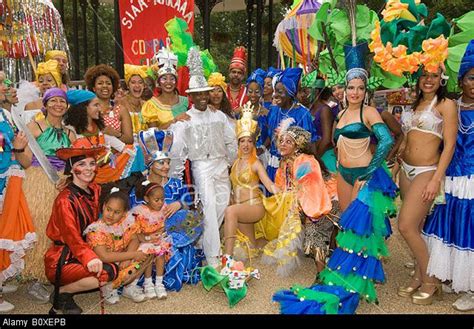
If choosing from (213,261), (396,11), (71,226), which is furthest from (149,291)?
(396,11)

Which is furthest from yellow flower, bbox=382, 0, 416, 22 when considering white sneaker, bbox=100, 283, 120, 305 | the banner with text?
the banner with text

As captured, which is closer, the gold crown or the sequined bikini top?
the sequined bikini top

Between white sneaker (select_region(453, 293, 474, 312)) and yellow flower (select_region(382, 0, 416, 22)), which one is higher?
yellow flower (select_region(382, 0, 416, 22))

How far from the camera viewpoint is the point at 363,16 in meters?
3.90

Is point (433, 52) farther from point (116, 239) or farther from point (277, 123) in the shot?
point (116, 239)

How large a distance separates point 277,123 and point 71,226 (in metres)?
2.50

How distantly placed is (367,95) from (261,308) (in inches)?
78.5

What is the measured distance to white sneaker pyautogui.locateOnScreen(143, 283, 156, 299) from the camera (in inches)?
151

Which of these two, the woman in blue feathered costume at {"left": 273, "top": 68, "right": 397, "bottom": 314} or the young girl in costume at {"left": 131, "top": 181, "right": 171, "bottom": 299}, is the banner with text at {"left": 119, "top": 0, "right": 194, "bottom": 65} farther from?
the woman in blue feathered costume at {"left": 273, "top": 68, "right": 397, "bottom": 314}

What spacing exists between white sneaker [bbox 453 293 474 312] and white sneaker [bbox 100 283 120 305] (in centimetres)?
275

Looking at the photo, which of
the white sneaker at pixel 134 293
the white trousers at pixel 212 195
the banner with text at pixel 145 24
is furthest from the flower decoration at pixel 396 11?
the banner with text at pixel 145 24

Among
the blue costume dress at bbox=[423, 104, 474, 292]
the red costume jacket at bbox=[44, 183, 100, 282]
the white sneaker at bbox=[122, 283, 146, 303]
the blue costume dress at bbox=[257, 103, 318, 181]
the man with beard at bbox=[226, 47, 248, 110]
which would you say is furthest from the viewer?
the man with beard at bbox=[226, 47, 248, 110]

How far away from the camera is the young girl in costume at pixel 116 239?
363 cm

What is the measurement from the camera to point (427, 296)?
12.2 feet
